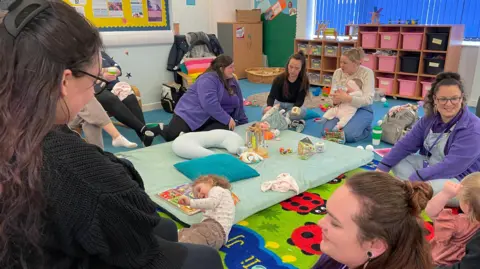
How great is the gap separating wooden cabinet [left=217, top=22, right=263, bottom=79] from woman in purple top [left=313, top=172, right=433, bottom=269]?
6.02 metres

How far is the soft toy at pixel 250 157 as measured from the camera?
2.74 metres

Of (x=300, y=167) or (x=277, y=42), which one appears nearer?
(x=300, y=167)

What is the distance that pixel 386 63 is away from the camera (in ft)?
18.0

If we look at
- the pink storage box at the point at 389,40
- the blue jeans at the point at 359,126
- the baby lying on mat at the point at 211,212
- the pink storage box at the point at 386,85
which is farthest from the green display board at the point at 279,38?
the baby lying on mat at the point at 211,212

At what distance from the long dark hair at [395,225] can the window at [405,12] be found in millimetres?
5075

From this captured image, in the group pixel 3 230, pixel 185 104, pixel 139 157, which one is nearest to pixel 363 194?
pixel 3 230

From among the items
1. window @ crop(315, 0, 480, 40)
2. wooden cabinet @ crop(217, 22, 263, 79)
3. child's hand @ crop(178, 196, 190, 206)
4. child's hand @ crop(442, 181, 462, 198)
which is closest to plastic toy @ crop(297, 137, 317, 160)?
child's hand @ crop(178, 196, 190, 206)

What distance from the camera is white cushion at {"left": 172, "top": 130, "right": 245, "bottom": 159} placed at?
2.83m

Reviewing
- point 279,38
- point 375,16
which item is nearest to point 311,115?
point 375,16

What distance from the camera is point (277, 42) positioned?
727cm

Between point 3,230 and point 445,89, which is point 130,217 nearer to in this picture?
point 3,230

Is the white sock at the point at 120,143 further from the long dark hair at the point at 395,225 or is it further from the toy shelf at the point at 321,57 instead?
the toy shelf at the point at 321,57

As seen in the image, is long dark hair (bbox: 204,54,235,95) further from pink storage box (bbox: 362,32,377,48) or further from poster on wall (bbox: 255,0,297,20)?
poster on wall (bbox: 255,0,297,20)

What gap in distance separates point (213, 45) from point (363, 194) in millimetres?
4635
